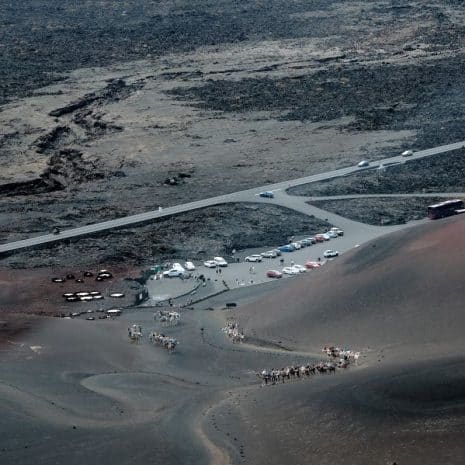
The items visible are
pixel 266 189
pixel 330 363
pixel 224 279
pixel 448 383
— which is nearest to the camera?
pixel 448 383

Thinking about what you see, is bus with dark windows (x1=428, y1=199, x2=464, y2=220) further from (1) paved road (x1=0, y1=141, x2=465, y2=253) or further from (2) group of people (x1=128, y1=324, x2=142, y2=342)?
(2) group of people (x1=128, y1=324, x2=142, y2=342)

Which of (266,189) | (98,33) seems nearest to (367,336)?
(266,189)

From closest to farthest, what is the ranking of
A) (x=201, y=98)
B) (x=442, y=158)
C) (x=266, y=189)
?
(x=266, y=189)
(x=442, y=158)
(x=201, y=98)

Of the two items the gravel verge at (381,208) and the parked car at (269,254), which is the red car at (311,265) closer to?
the parked car at (269,254)

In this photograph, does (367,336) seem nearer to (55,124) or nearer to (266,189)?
(266,189)

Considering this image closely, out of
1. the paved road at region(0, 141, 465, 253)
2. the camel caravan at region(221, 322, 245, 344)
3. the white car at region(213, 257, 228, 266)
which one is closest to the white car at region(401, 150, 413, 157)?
the paved road at region(0, 141, 465, 253)

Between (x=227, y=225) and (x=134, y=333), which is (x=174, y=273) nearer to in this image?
(x=227, y=225)
